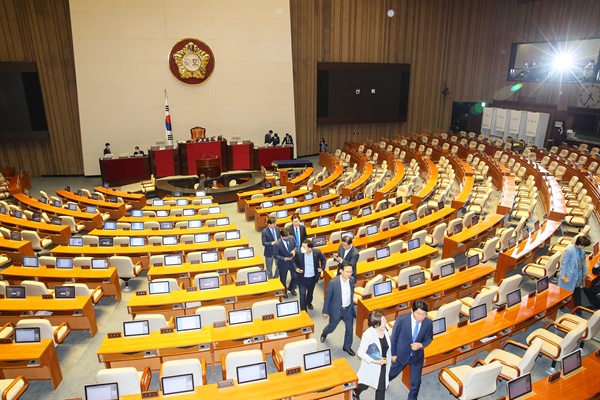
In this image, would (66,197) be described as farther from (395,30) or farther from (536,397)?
(395,30)

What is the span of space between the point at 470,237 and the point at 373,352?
5.68 metres

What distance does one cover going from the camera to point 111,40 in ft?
60.7

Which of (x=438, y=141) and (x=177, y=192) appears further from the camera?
(x=438, y=141)

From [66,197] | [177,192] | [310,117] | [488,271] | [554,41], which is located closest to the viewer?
[488,271]

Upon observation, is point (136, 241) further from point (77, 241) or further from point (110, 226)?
point (110, 226)

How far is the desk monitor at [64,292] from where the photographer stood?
7.21 metres

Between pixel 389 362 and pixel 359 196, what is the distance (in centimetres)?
980

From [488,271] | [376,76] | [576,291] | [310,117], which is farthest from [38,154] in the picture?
[576,291]

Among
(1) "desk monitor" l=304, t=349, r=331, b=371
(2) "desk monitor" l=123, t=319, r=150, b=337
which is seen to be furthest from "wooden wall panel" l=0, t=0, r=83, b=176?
(1) "desk monitor" l=304, t=349, r=331, b=371

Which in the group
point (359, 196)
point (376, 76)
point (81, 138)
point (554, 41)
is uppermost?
point (554, 41)

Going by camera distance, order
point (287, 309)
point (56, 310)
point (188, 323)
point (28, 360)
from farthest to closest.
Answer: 1. point (56, 310)
2. point (287, 309)
3. point (188, 323)
4. point (28, 360)

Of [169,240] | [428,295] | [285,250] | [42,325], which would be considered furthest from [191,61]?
[428,295]

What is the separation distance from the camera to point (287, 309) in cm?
643

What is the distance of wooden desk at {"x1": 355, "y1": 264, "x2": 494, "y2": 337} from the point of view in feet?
22.2
